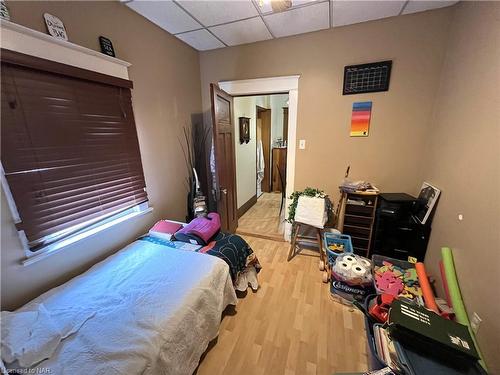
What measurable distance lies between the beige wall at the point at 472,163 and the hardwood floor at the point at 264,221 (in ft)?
5.85

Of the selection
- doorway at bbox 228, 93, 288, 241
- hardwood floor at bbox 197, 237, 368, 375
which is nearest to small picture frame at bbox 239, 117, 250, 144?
doorway at bbox 228, 93, 288, 241

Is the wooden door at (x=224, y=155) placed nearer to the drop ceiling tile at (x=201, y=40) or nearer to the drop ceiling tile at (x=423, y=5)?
the drop ceiling tile at (x=201, y=40)

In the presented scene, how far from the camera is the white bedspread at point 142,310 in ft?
2.96

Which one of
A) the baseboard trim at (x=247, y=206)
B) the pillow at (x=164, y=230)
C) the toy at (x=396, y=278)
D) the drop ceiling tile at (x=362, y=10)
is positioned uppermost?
the drop ceiling tile at (x=362, y=10)

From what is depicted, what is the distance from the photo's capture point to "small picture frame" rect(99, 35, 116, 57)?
60.4 inches

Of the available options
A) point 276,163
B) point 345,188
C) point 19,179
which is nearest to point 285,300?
point 345,188

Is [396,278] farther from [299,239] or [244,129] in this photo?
[244,129]

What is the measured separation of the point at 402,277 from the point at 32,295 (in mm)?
2711

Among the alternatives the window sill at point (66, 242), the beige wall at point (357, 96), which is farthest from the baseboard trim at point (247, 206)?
the window sill at point (66, 242)

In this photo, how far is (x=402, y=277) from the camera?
172 cm

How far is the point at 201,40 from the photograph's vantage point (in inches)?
90.4

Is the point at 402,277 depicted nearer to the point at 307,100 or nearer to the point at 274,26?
the point at 307,100

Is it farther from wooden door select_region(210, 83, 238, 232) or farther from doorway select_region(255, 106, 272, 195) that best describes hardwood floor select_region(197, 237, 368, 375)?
doorway select_region(255, 106, 272, 195)

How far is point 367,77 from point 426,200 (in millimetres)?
1335
